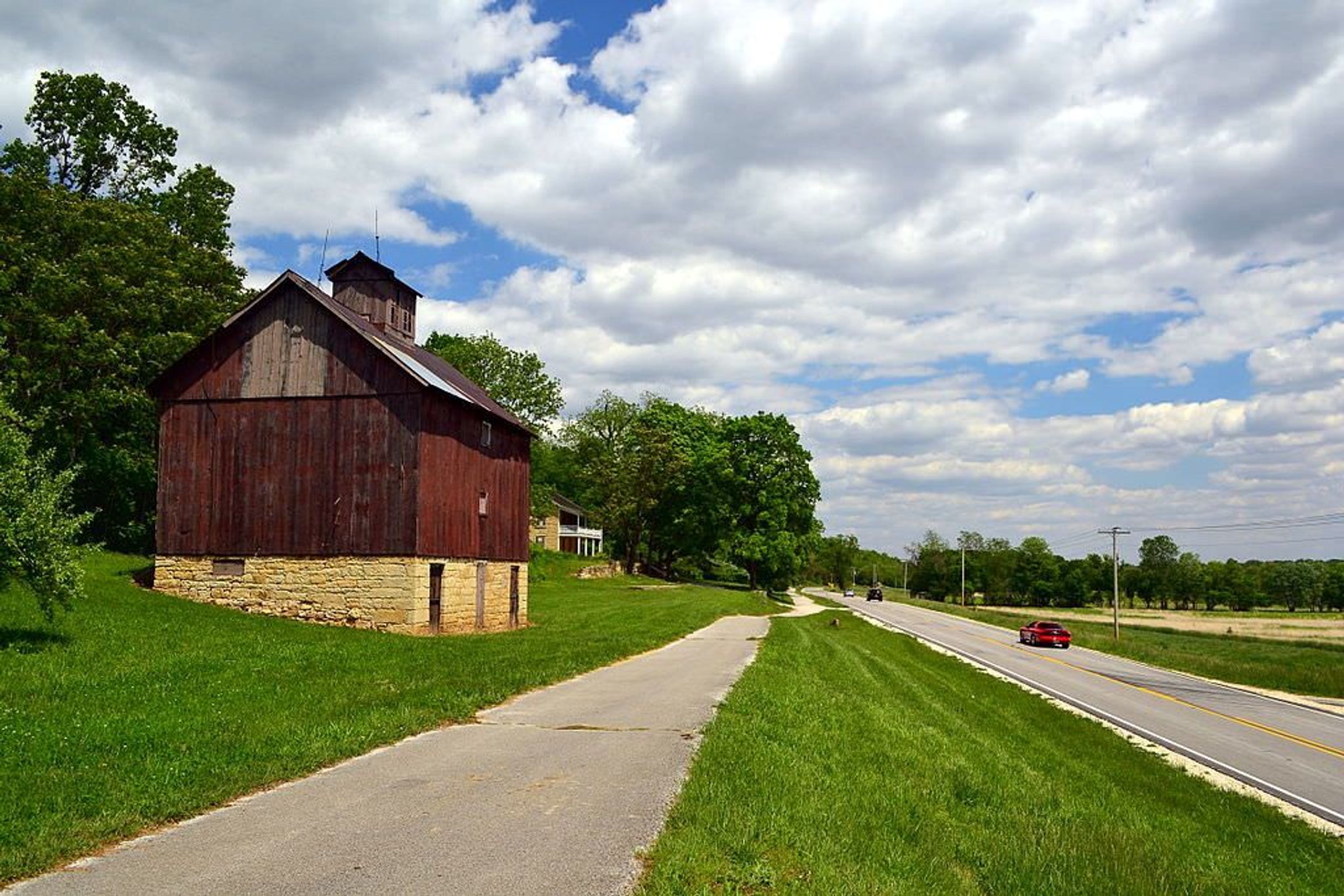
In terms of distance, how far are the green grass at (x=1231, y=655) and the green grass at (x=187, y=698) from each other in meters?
27.1

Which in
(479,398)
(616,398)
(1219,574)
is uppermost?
(616,398)

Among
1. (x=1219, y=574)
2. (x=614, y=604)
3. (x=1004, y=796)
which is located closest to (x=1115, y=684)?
(x=614, y=604)

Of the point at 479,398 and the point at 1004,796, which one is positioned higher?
the point at 479,398

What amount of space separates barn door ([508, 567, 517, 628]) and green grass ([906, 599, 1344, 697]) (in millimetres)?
28945

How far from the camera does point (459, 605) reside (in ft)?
101

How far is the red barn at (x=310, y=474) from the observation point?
28547 mm

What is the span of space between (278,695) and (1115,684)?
99.2 feet

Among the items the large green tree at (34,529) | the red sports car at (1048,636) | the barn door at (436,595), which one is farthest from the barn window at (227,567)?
the red sports car at (1048,636)

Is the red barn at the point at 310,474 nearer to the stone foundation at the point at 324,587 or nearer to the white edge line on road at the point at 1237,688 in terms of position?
the stone foundation at the point at 324,587

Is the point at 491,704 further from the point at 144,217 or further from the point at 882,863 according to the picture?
the point at 144,217

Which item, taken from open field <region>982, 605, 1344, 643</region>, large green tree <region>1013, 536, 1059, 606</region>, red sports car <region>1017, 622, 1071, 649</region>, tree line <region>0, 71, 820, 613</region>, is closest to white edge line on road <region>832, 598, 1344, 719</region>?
red sports car <region>1017, 622, 1071, 649</region>

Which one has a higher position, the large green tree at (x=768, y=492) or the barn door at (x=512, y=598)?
the large green tree at (x=768, y=492)

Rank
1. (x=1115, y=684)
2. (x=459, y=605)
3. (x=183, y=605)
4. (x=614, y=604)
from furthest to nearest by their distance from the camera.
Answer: (x=614, y=604), (x=1115, y=684), (x=459, y=605), (x=183, y=605)

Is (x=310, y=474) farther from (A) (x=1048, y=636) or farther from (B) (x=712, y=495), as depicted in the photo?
(B) (x=712, y=495)
